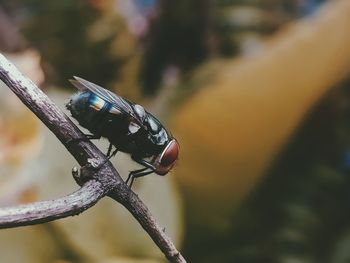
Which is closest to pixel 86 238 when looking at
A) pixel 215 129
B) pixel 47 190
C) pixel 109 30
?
pixel 47 190

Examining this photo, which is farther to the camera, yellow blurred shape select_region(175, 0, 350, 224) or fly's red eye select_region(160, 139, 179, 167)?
yellow blurred shape select_region(175, 0, 350, 224)

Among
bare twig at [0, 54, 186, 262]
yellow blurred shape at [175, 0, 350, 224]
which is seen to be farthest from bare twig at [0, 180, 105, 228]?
yellow blurred shape at [175, 0, 350, 224]

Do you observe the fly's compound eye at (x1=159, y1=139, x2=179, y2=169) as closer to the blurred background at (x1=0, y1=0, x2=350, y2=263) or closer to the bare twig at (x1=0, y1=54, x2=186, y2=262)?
the bare twig at (x1=0, y1=54, x2=186, y2=262)

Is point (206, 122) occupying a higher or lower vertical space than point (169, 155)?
lower

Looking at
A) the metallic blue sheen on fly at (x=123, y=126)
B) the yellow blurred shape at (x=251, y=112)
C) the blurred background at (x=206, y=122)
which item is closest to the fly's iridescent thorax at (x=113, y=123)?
the metallic blue sheen on fly at (x=123, y=126)

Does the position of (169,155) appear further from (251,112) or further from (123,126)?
(251,112)

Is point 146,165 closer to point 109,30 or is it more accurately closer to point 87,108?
point 87,108

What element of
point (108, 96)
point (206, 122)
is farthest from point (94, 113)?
point (206, 122)
